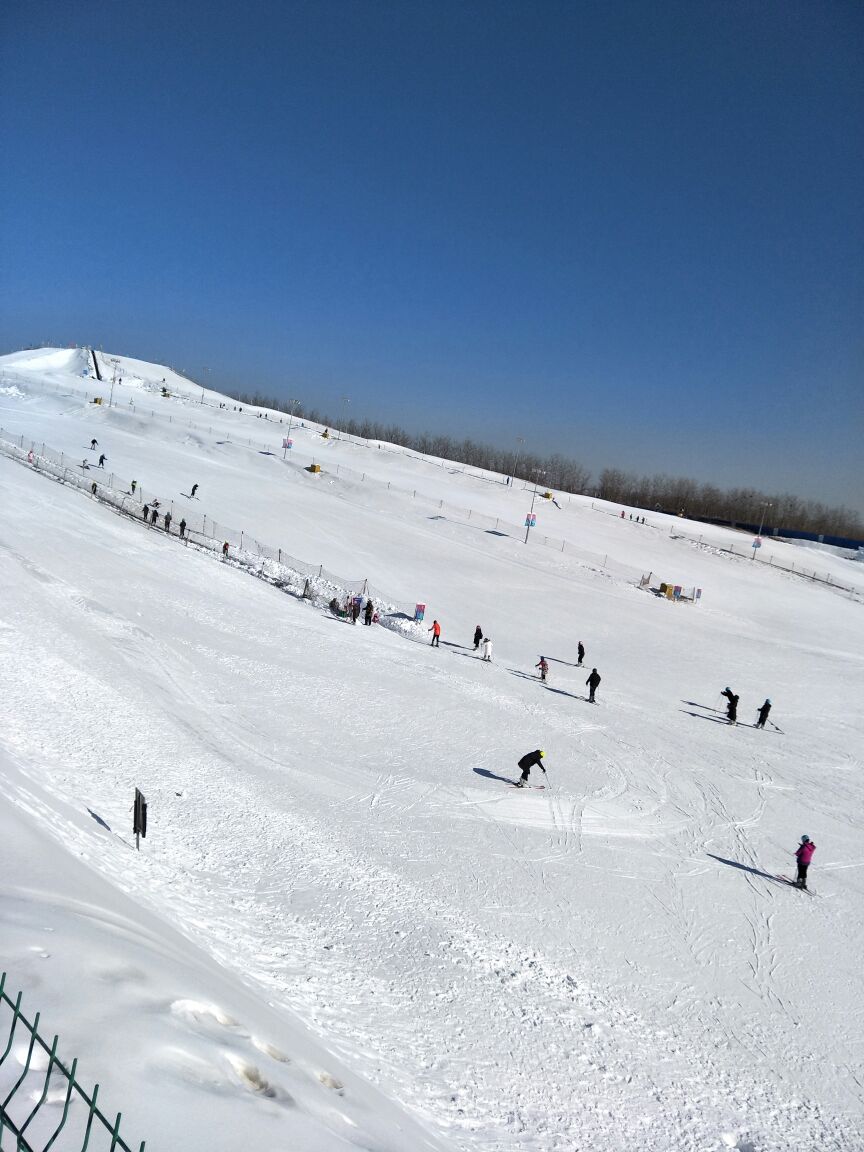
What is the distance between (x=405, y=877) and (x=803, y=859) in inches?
276

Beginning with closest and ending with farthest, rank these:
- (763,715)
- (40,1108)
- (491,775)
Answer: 1. (40,1108)
2. (491,775)
3. (763,715)

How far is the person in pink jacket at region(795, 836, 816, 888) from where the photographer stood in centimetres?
→ 1102

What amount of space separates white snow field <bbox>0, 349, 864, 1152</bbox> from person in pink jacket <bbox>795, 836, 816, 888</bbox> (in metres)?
0.25

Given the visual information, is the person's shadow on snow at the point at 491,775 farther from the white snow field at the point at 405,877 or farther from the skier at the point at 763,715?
the skier at the point at 763,715

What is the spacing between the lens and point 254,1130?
4324 mm

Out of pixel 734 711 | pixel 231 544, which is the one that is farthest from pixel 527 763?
pixel 231 544

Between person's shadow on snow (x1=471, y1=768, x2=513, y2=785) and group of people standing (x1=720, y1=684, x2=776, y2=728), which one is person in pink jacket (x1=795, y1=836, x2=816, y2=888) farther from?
group of people standing (x1=720, y1=684, x2=776, y2=728)

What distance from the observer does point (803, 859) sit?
11055mm

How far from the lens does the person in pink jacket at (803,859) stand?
1102cm

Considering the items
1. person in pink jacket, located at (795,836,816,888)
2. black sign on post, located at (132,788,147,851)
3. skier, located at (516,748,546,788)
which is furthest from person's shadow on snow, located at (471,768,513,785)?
black sign on post, located at (132,788,147,851)

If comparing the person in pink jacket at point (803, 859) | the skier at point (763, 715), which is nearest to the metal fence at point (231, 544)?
the skier at point (763, 715)

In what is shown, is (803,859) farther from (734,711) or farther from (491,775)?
(734,711)

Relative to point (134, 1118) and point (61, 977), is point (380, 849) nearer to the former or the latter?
point (61, 977)

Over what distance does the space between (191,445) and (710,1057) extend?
57.3 metres
